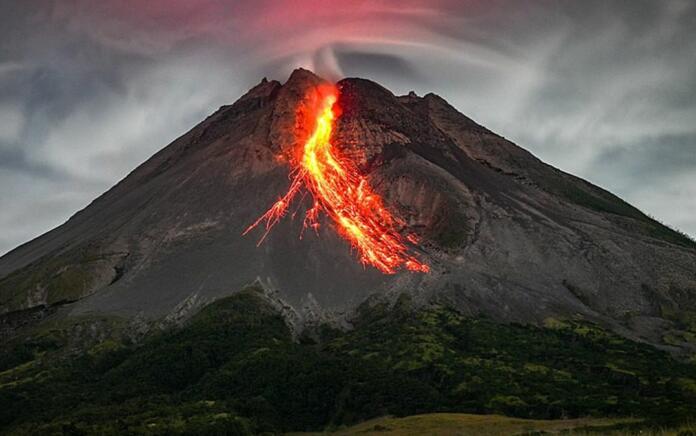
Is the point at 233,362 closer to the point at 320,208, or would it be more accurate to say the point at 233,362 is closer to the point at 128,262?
the point at 128,262

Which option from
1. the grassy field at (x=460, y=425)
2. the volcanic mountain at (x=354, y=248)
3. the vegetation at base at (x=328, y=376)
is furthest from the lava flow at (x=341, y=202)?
the grassy field at (x=460, y=425)

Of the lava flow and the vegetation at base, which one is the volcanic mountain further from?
the vegetation at base

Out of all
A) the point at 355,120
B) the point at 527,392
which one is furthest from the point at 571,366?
the point at 355,120

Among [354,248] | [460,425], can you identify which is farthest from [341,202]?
[460,425]

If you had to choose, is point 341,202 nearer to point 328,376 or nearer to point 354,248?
point 354,248

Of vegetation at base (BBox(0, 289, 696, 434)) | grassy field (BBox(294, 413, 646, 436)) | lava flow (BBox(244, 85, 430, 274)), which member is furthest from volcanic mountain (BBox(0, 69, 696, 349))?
grassy field (BBox(294, 413, 646, 436))

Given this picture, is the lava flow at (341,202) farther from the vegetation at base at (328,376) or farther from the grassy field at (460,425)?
the grassy field at (460,425)
